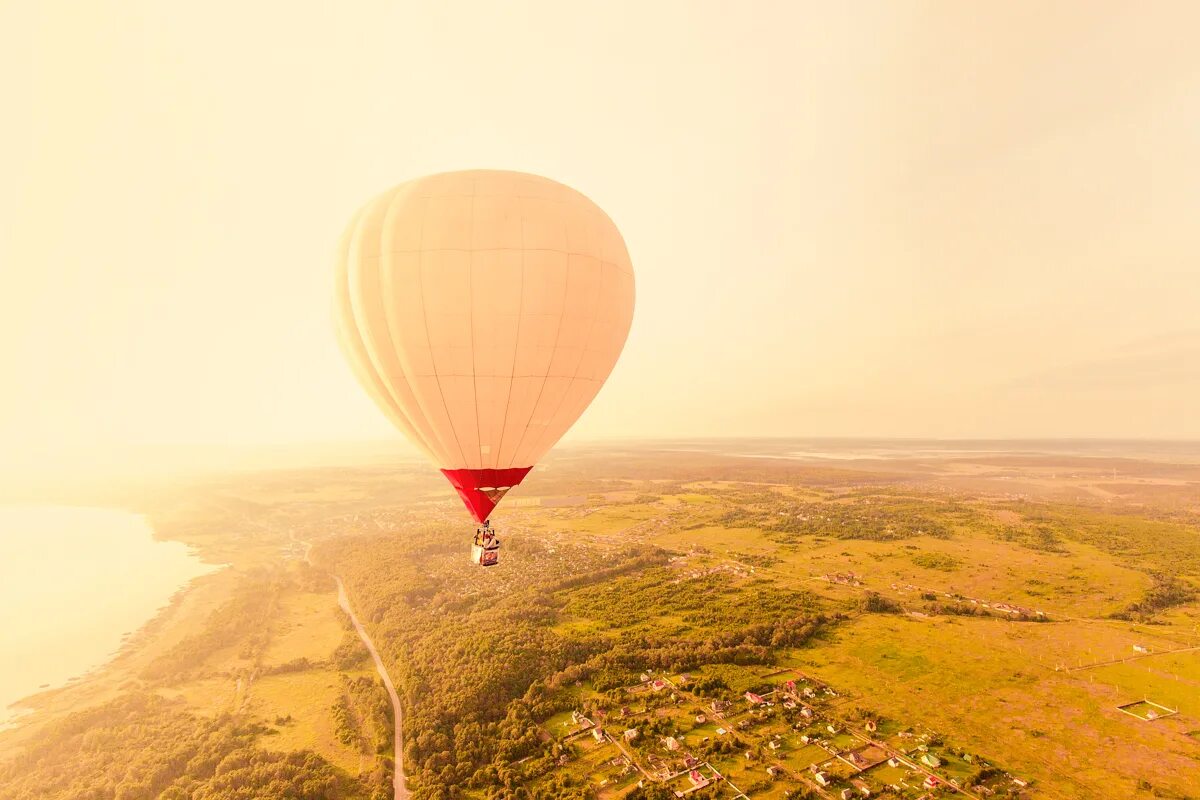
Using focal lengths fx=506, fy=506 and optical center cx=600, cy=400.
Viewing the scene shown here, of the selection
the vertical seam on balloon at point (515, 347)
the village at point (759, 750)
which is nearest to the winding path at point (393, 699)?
the village at point (759, 750)

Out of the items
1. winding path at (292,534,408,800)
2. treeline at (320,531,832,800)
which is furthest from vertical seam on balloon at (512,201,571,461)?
winding path at (292,534,408,800)

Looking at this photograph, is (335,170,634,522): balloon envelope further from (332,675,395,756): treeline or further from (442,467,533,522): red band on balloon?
(332,675,395,756): treeline

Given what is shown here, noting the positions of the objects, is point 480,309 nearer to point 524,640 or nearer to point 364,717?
point 364,717

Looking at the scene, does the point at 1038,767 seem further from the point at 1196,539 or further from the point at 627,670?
the point at 1196,539

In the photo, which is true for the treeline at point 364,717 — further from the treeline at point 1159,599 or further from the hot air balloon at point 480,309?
the treeline at point 1159,599

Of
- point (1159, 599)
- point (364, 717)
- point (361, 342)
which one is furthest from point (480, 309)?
point (1159, 599)
